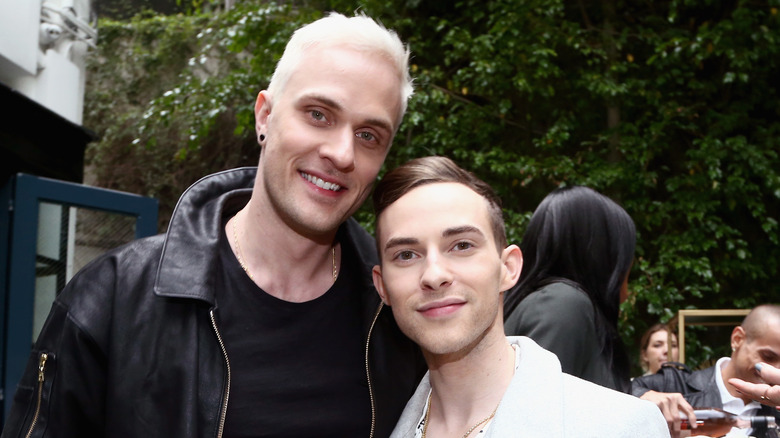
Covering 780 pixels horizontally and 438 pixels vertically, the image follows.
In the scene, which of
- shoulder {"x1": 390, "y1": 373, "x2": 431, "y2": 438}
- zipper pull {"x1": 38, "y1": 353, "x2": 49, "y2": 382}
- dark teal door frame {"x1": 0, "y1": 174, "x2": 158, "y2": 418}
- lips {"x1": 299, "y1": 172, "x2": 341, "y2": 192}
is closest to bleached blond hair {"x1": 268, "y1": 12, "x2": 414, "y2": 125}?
lips {"x1": 299, "y1": 172, "x2": 341, "y2": 192}

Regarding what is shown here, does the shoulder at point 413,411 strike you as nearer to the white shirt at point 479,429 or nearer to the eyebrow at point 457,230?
the white shirt at point 479,429

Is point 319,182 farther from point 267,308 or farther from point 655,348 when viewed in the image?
point 655,348

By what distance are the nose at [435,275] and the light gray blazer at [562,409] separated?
251mm

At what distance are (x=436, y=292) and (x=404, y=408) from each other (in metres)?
0.40

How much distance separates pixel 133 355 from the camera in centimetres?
166

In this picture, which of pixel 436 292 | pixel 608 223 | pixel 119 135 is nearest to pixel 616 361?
pixel 608 223

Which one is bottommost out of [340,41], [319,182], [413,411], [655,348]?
[655,348]

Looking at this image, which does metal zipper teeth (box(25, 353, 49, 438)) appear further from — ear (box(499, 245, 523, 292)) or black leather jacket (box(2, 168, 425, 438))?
ear (box(499, 245, 523, 292))

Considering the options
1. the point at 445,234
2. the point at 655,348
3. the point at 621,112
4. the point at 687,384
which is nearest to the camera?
the point at 445,234

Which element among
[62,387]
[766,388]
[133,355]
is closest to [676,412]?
[766,388]

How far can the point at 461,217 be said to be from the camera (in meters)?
1.76

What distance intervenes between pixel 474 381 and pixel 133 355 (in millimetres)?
765

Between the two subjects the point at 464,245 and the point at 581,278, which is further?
the point at 581,278

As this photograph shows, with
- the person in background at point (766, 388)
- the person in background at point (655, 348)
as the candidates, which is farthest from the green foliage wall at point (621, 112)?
the person in background at point (766, 388)
